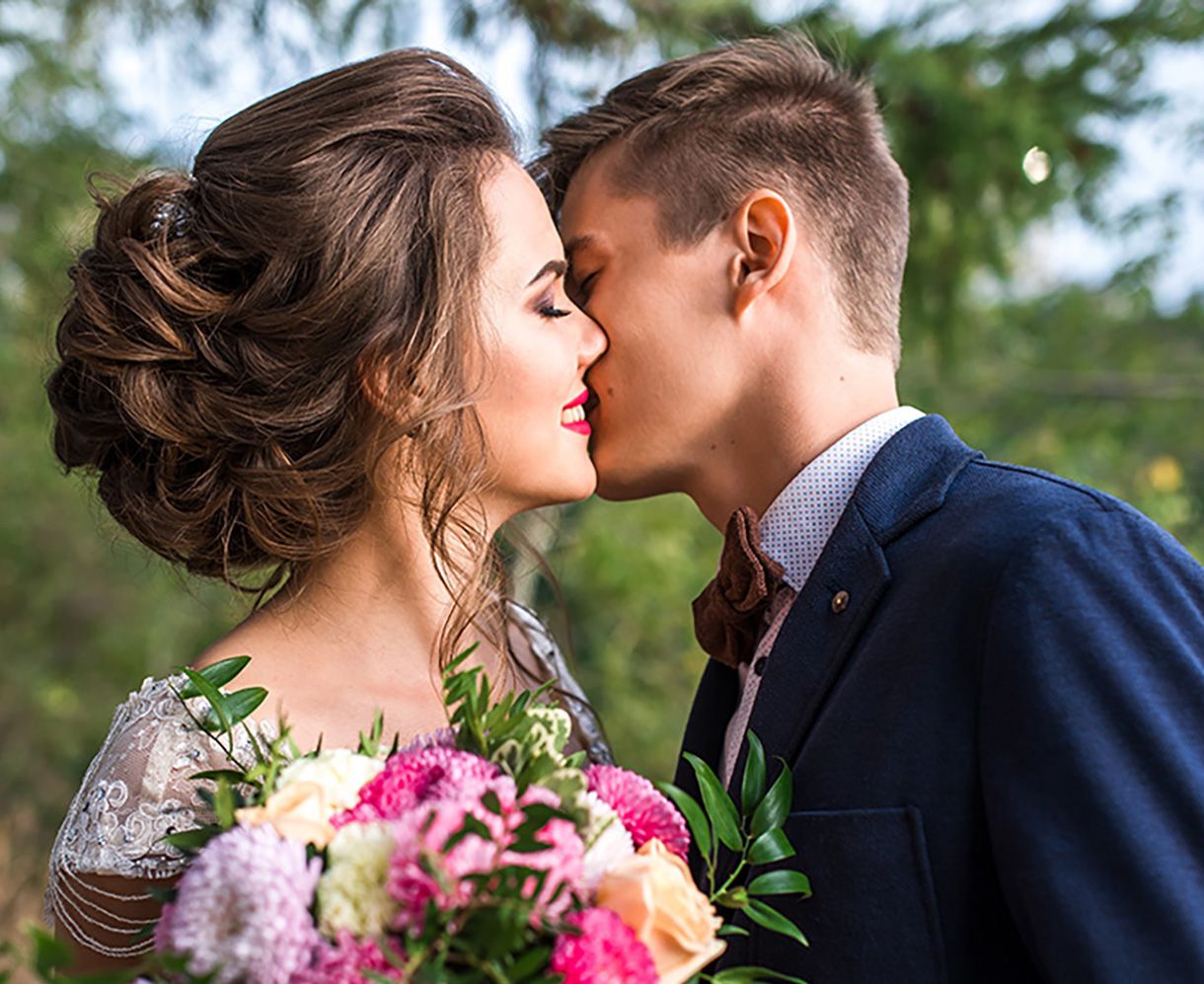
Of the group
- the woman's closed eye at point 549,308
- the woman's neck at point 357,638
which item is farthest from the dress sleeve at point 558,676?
the woman's closed eye at point 549,308

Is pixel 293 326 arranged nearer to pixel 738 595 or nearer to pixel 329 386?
pixel 329 386

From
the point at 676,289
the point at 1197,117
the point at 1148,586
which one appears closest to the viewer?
the point at 1148,586

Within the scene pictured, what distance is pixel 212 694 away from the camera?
5.72ft

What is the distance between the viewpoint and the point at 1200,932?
5.39 feet

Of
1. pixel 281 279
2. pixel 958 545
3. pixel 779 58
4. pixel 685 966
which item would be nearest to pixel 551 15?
pixel 779 58

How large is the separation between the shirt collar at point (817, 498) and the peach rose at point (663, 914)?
1.06m

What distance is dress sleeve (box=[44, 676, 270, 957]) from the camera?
7.00ft

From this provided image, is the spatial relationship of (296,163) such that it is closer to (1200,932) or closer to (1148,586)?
(1148,586)

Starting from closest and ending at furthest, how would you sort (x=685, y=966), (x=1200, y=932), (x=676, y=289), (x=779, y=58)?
(x=685, y=966) → (x=1200, y=932) → (x=676, y=289) → (x=779, y=58)

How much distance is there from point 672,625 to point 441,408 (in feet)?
17.3

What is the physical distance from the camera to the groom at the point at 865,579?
1.71 meters

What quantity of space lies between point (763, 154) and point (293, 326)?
104 cm

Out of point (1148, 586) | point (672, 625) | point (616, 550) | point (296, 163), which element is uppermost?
point (296, 163)

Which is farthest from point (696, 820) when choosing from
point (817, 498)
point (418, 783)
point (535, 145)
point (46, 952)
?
point (535, 145)
